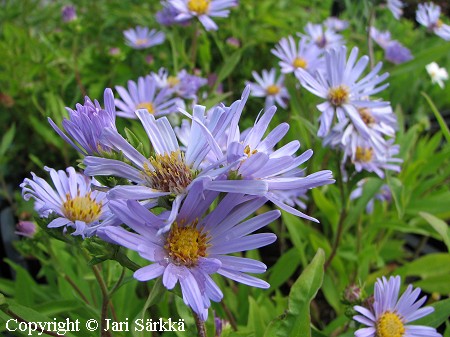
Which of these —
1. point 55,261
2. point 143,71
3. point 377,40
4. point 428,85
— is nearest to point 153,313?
point 55,261


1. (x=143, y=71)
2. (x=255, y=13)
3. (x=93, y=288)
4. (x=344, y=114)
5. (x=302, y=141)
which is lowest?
(x=93, y=288)

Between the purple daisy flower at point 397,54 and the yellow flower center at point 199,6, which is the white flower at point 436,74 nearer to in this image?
the purple daisy flower at point 397,54

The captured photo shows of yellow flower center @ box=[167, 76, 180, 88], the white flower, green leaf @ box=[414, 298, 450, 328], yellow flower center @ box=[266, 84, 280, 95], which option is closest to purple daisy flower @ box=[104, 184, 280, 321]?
green leaf @ box=[414, 298, 450, 328]

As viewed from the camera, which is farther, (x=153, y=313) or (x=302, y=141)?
(x=302, y=141)

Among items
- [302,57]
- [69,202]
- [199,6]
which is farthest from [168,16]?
[69,202]

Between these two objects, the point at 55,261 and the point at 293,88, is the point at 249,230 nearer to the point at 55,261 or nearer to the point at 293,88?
the point at 55,261
